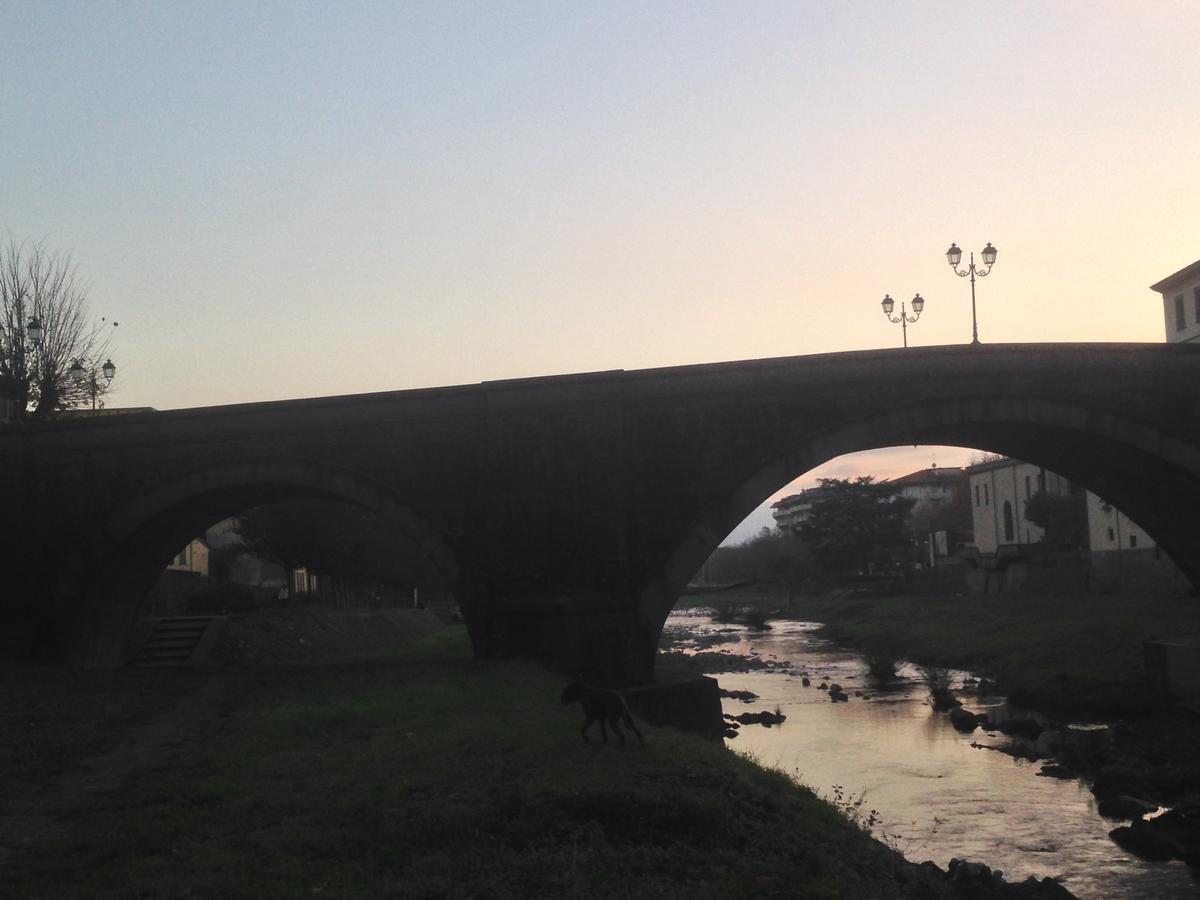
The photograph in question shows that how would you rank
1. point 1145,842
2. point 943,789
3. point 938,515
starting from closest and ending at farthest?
point 1145,842 → point 943,789 → point 938,515

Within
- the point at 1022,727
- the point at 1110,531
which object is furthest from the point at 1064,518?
the point at 1022,727

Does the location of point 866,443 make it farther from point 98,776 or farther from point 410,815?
point 410,815

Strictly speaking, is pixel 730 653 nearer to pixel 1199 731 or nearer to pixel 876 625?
pixel 876 625

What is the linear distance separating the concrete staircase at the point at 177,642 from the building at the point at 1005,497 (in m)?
39.5

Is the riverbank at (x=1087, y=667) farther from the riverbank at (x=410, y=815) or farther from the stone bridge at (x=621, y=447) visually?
the riverbank at (x=410, y=815)

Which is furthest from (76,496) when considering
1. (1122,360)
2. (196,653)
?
(1122,360)

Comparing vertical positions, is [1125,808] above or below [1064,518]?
below

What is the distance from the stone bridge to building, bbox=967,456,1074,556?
35.5m

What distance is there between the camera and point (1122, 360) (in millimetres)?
21703

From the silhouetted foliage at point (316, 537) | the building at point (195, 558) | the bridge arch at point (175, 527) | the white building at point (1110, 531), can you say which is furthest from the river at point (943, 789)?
the building at point (195, 558)

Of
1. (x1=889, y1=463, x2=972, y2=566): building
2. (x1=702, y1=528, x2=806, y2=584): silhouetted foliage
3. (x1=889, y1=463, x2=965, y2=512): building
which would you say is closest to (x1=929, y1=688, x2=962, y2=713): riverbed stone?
(x1=889, y1=463, x2=972, y2=566): building

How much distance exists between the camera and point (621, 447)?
2195 centimetres

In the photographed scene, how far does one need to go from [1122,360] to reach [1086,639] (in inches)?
423

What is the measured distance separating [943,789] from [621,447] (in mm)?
8160
